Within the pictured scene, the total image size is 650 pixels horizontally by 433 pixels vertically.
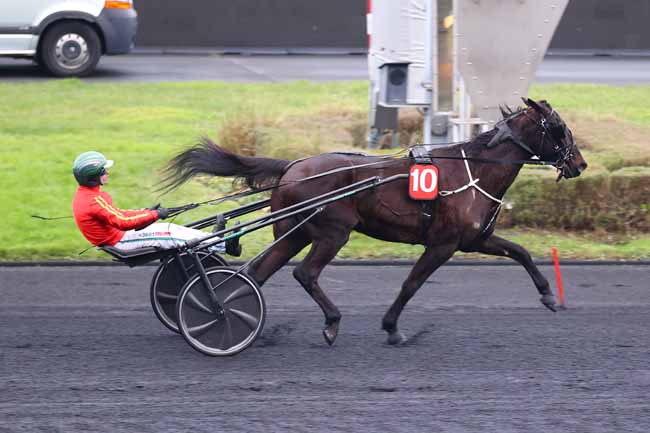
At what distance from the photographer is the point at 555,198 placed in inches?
395

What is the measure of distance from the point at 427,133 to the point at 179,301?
509cm

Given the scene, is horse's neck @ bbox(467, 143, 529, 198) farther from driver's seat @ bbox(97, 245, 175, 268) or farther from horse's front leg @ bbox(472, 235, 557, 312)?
driver's seat @ bbox(97, 245, 175, 268)

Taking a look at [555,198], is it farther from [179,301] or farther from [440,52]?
[179,301]

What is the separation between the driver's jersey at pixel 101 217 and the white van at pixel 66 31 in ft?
33.2

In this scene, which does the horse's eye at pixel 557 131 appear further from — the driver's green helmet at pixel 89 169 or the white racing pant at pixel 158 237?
the driver's green helmet at pixel 89 169

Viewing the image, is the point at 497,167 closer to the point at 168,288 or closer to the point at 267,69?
the point at 168,288

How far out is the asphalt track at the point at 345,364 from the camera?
18.2ft

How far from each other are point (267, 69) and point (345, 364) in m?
13.1

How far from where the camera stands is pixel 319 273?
6.78 metres

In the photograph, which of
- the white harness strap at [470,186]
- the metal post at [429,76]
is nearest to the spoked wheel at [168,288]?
the white harness strap at [470,186]

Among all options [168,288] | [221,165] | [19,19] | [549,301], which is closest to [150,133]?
[19,19]

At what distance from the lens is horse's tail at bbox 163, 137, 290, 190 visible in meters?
7.12

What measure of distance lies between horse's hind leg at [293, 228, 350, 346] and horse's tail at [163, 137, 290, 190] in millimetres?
610

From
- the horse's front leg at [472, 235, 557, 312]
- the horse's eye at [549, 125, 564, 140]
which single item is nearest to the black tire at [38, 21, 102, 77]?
the horse's front leg at [472, 235, 557, 312]
